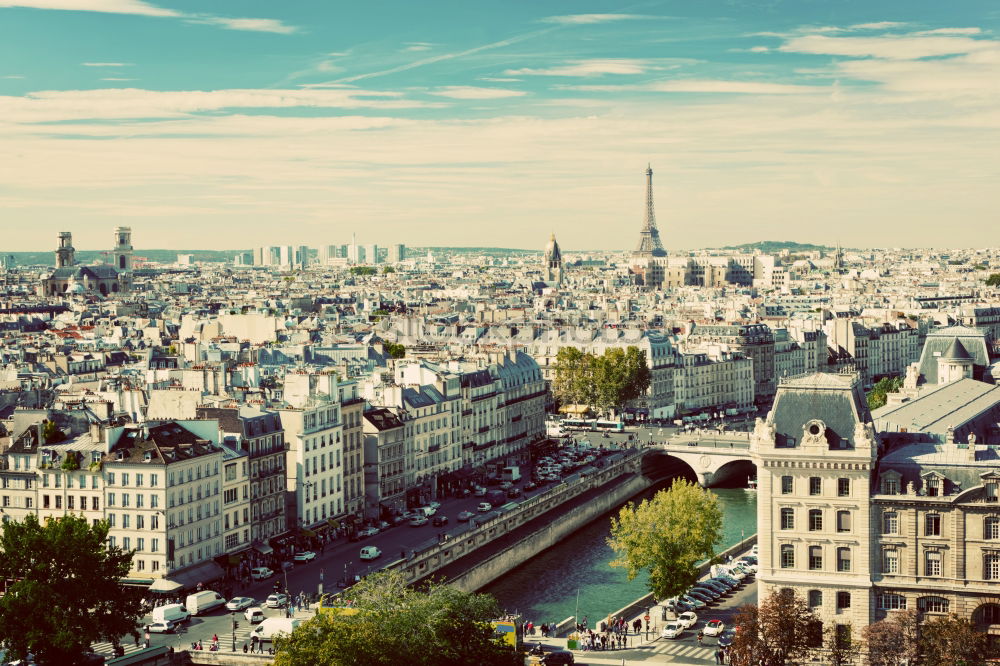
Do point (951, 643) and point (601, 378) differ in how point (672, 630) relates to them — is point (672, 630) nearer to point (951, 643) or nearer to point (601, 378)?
point (951, 643)

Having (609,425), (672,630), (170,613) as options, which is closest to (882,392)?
(609,425)

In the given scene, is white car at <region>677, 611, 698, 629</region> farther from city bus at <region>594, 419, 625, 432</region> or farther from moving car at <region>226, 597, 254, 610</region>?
city bus at <region>594, 419, 625, 432</region>

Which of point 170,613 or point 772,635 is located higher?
point 772,635

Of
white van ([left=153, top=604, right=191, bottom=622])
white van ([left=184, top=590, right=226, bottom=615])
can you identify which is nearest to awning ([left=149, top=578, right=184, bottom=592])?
white van ([left=184, top=590, right=226, bottom=615])

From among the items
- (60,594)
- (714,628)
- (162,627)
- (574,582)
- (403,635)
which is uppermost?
(60,594)

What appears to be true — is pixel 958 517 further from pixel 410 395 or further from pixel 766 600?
pixel 410 395

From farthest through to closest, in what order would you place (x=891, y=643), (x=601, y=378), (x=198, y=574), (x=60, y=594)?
(x=601, y=378)
(x=198, y=574)
(x=60, y=594)
(x=891, y=643)
